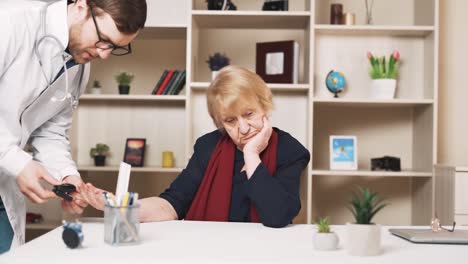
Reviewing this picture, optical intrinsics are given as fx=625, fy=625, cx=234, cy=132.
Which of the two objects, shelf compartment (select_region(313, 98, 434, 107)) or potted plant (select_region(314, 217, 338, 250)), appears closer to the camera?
potted plant (select_region(314, 217, 338, 250))

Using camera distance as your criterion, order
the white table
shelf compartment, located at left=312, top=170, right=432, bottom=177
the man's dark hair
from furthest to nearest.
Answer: shelf compartment, located at left=312, top=170, right=432, bottom=177, the man's dark hair, the white table

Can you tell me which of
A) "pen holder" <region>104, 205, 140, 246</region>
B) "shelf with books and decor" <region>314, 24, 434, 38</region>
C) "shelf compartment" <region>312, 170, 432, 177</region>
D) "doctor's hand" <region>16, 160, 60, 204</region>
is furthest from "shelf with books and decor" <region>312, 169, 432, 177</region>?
"pen holder" <region>104, 205, 140, 246</region>

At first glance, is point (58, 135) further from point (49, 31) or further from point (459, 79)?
point (459, 79)

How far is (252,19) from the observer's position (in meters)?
3.48

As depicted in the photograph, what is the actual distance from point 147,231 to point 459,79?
2767 mm

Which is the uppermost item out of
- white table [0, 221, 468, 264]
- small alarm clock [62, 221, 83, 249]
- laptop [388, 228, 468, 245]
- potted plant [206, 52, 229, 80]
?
potted plant [206, 52, 229, 80]

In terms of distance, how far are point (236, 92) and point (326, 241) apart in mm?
777

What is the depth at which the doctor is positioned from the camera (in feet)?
5.51

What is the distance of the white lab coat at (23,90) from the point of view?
5.58 feet

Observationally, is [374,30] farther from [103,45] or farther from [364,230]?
[364,230]

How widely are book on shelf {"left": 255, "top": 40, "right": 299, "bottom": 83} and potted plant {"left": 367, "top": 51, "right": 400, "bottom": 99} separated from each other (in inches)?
16.8

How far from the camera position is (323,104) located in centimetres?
354

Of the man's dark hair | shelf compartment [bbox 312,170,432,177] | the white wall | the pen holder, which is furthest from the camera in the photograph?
the white wall

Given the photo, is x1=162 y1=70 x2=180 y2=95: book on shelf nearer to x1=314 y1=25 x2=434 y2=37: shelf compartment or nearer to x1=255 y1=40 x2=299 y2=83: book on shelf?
x1=255 y1=40 x2=299 y2=83: book on shelf
